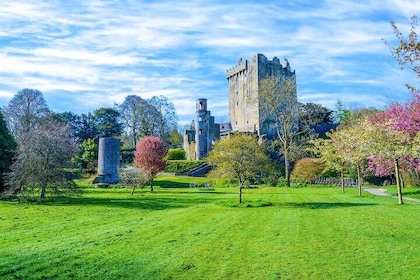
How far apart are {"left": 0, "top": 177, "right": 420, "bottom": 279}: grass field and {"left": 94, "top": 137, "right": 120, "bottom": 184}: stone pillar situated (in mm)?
27191

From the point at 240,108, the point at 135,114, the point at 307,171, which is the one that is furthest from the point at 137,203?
the point at 240,108

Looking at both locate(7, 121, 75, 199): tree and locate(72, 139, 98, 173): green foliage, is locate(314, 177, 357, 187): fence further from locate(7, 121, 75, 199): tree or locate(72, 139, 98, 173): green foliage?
locate(7, 121, 75, 199): tree

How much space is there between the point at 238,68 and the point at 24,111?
141 ft

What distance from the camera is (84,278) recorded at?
25.1ft

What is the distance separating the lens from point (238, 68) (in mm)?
81500

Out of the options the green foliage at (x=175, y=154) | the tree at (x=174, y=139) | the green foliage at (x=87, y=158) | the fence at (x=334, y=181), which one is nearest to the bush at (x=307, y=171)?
the fence at (x=334, y=181)

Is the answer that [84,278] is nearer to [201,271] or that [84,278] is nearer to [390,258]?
[201,271]

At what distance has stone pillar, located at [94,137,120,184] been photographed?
145 ft

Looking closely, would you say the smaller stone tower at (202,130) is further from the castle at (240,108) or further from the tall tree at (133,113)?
the tall tree at (133,113)

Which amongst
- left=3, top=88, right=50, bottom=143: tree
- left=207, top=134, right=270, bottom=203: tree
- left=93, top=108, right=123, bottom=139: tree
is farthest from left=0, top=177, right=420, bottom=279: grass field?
left=93, top=108, right=123, bottom=139: tree

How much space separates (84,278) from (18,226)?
7416 mm

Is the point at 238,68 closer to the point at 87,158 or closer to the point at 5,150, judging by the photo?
the point at 87,158

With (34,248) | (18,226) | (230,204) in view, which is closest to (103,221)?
(18,226)

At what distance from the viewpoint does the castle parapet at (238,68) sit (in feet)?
258
